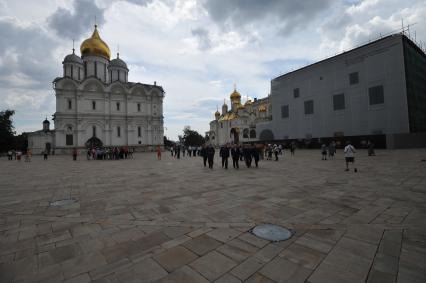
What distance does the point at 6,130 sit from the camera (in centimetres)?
4616

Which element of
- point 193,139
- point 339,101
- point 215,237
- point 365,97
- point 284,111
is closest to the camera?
point 215,237

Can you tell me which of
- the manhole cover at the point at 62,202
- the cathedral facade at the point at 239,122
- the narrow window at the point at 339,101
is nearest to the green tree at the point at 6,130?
the cathedral facade at the point at 239,122

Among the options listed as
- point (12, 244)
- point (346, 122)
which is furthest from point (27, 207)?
point (346, 122)

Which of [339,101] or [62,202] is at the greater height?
[339,101]

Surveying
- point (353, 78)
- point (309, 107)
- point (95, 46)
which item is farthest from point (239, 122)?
point (95, 46)

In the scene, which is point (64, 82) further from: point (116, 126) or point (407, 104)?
point (407, 104)

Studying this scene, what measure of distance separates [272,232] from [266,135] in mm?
40846

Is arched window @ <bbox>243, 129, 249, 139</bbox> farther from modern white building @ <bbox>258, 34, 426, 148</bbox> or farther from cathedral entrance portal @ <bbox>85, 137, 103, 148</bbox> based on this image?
cathedral entrance portal @ <bbox>85, 137, 103, 148</bbox>

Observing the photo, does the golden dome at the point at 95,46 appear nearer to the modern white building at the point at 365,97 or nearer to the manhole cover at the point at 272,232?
the modern white building at the point at 365,97

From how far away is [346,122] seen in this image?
31.3 m

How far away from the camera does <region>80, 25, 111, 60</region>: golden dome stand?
4866 cm

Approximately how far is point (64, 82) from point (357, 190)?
51230 mm

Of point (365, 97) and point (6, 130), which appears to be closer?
point (365, 97)

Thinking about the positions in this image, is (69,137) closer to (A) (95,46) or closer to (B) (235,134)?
(A) (95,46)
